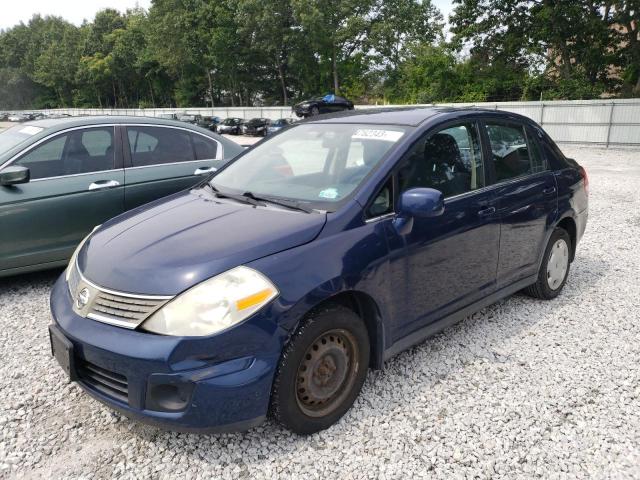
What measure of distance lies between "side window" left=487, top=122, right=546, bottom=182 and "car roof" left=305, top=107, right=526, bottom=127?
180 millimetres

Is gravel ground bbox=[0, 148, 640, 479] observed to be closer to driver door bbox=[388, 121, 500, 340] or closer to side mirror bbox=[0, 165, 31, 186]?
driver door bbox=[388, 121, 500, 340]

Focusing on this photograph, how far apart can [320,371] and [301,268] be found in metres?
0.57

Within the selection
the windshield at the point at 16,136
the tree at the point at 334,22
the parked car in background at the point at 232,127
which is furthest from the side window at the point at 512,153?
the tree at the point at 334,22

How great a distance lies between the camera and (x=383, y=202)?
284 cm

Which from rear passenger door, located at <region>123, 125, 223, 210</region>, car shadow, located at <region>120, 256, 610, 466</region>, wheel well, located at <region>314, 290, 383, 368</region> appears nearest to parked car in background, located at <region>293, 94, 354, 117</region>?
rear passenger door, located at <region>123, 125, 223, 210</region>

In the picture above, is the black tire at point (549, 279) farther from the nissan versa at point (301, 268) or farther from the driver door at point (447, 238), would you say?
the driver door at point (447, 238)

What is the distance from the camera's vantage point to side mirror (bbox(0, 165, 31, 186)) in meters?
4.32

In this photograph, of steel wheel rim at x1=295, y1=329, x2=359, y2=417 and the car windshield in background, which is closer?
steel wheel rim at x1=295, y1=329, x2=359, y2=417

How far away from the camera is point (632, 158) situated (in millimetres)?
17141

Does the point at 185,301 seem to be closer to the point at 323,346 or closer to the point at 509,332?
the point at 323,346

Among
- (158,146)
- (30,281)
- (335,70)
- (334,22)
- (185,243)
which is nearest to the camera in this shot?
(185,243)

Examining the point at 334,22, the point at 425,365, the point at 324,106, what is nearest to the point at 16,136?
the point at 425,365

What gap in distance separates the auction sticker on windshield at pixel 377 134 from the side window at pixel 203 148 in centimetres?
284

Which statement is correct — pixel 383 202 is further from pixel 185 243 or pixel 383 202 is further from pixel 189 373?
pixel 189 373
